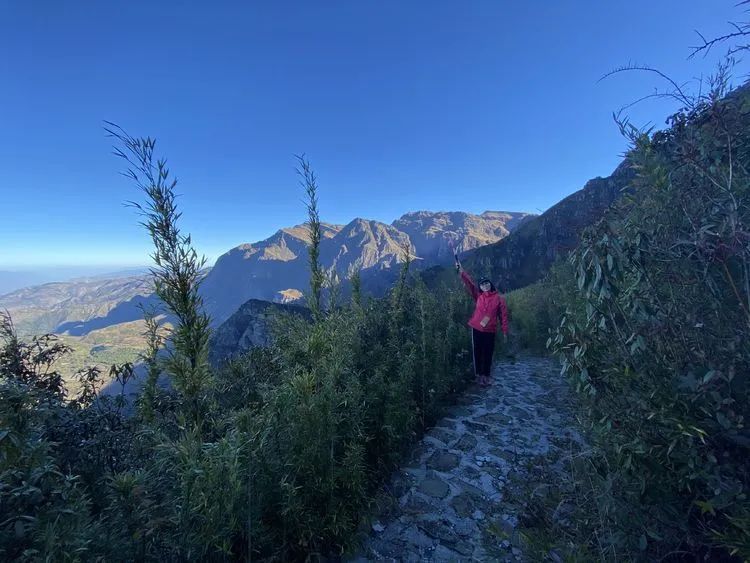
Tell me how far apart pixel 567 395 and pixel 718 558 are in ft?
18.4

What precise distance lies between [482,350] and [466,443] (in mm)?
3198

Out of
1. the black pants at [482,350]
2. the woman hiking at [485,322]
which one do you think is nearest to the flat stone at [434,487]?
the woman hiking at [485,322]

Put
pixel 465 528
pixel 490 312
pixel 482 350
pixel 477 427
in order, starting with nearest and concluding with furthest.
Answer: pixel 465 528 < pixel 477 427 < pixel 490 312 < pixel 482 350

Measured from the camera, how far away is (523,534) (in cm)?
361

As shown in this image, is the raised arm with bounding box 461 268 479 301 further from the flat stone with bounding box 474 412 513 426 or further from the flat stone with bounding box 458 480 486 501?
the flat stone with bounding box 458 480 486 501

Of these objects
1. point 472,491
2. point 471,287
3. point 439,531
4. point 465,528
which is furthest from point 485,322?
point 439,531

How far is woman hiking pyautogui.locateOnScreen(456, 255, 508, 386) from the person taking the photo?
27.6 ft

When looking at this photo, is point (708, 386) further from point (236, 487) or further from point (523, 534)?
point (236, 487)

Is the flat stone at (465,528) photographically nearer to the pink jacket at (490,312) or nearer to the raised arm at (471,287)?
the pink jacket at (490,312)

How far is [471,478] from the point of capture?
16.7 feet

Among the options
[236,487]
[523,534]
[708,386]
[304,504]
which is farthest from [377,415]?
[708,386]

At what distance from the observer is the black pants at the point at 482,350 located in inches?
341

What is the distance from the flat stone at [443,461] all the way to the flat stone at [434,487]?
30cm

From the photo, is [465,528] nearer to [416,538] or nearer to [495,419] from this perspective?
[416,538]
